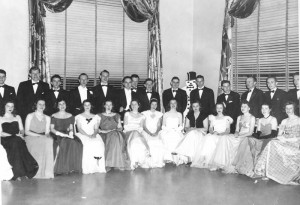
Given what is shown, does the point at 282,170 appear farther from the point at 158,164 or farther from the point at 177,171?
the point at 158,164

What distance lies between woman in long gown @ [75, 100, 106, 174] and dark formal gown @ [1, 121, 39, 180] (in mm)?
712

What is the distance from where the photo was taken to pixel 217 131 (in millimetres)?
5867

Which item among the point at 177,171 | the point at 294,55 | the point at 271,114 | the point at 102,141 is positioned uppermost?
the point at 294,55

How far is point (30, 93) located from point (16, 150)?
129 centimetres

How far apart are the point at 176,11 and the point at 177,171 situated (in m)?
4.17

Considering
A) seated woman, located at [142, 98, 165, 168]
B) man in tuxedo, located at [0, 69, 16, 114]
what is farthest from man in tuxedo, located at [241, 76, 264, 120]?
man in tuxedo, located at [0, 69, 16, 114]

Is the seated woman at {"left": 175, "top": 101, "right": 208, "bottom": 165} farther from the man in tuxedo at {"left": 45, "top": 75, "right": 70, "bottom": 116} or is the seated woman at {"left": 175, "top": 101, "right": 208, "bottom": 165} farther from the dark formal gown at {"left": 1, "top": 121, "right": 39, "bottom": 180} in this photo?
the dark formal gown at {"left": 1, "top": 121, "right": 39, "bottom": 180}

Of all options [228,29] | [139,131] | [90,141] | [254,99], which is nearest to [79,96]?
[90,141]

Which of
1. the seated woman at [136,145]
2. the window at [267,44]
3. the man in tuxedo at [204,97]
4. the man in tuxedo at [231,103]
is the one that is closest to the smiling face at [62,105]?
the seated woman at [136,145]

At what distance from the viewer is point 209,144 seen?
571cm

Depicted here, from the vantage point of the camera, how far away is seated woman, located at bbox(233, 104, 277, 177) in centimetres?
514

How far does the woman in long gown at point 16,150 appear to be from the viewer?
4785mm

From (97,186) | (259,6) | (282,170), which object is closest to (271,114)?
(282,170)

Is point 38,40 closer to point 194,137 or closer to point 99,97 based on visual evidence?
point 99,97
